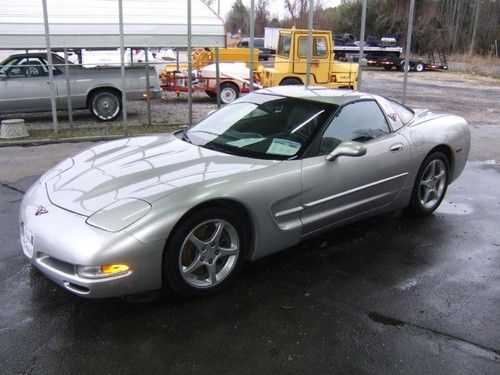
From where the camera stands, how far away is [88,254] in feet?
9.34

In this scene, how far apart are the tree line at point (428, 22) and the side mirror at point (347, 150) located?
4030cm

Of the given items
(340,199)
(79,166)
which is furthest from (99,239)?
(340,199)

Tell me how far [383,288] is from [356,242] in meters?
0.86

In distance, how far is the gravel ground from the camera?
1212 cm

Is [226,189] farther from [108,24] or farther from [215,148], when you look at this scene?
[108,24]

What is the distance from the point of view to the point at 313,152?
3904mm

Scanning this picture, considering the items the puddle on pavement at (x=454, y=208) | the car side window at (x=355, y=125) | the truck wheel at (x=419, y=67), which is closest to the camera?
the car side window at (x=355, y=125)

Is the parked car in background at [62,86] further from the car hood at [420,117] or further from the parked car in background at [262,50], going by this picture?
the parked car in background at [262,50]

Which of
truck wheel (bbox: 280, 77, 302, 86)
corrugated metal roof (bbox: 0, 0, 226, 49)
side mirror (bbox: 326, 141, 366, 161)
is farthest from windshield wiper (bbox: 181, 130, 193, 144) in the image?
truck wheel (bbox: 280, 77, 302, 86)

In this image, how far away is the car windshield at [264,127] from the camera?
12.9 feet

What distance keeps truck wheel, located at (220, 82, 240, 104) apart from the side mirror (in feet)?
38.9

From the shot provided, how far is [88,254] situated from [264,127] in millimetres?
1938

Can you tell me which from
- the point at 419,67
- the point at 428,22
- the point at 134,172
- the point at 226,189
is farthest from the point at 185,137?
the point at 428,22

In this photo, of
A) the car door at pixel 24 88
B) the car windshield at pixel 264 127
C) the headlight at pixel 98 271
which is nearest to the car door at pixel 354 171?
the car windshield at pixel 264 127
